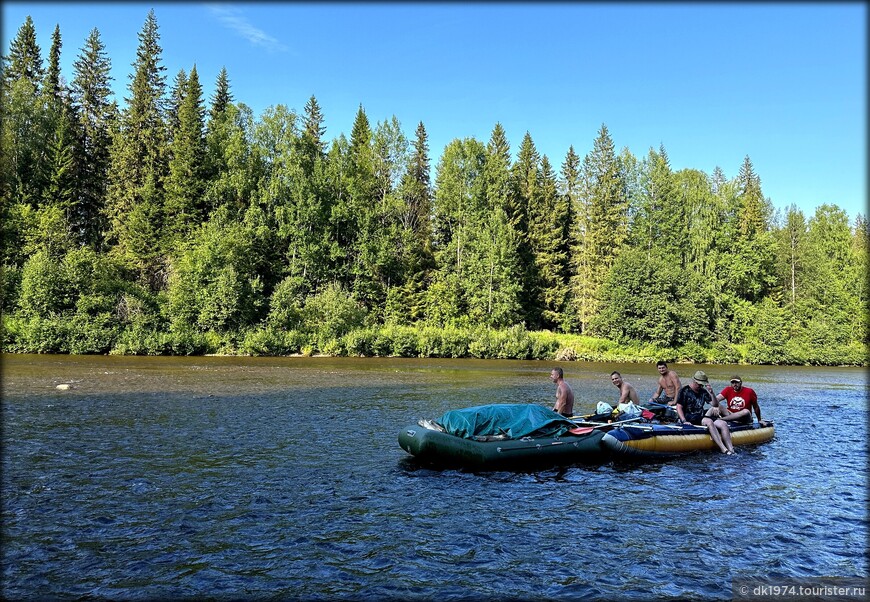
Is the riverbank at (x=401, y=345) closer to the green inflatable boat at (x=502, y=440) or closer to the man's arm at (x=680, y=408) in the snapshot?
the man's arm at (x=680, y=408)

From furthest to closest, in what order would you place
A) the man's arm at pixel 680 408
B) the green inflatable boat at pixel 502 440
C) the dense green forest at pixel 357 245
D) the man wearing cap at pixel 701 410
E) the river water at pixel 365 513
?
the dense green forest at pixel 357 245
the man's arm at pixel 680 408
the man wearing cap at pixel 701 410
the green inflatable boat at pixel 502 440
the river water at pixel 365 513

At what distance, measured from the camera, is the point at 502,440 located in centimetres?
1326

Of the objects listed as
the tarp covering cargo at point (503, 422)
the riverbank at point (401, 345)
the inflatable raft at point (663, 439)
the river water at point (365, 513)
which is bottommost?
the river water at point (365, 513)

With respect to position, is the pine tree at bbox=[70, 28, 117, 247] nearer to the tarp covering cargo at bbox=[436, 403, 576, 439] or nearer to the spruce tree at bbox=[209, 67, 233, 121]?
the spruce tree at bbox=[209, 67, 233, 121]

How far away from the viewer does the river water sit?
7.58 meters

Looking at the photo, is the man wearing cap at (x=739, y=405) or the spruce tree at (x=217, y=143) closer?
the man wearing cap at (x=739, y=405)

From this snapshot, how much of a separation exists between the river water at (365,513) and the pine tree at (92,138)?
4233cm

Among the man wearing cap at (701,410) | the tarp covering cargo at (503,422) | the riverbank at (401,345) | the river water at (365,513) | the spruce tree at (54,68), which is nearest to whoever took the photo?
the river water at (365,513)

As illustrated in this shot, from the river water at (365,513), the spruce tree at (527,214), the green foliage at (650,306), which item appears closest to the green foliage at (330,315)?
the spruce tree at (527,214)

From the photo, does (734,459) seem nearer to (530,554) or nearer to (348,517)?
(530,554)

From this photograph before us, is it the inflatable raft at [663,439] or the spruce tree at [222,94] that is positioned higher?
the spruce tree at [222,94]

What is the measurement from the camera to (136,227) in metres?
51.3

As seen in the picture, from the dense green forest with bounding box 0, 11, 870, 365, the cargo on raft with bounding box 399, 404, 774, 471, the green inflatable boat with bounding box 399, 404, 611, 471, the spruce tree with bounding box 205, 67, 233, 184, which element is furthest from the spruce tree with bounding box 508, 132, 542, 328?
the green inflatable boat with bounding box 399, 404, 611, 471

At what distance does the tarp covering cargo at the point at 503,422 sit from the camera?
1362 cm
